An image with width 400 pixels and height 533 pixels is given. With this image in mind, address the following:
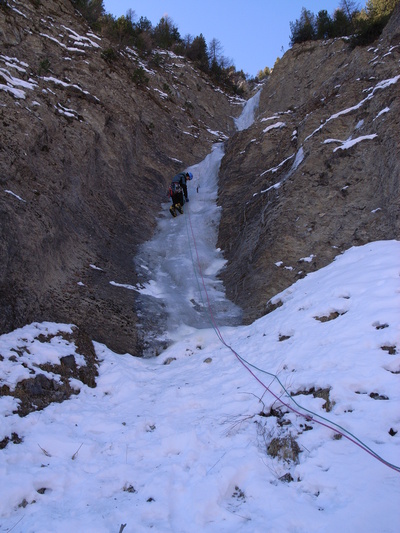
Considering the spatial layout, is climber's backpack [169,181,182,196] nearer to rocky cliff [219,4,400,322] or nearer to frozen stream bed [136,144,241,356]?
frozen stream bed [136,144,241,356]

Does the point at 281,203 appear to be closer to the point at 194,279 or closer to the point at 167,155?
the point at 194,279

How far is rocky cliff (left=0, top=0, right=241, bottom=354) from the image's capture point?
316 inches

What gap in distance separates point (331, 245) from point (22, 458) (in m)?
7.72

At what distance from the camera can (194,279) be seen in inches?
455

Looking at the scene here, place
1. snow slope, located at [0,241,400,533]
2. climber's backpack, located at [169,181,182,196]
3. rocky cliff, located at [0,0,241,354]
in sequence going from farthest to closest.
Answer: climber's backpack, located at [169,181,182,196] → rocky cliff, located at [0,0,241,354] → snow slope, located at [0,241,400,533]

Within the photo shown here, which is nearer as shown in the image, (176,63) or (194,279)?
(194,279)

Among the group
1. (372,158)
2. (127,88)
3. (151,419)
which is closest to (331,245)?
(372,158)

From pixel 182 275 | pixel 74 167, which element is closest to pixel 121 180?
pixel 74 167

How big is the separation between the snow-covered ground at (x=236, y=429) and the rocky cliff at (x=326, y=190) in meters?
1.31

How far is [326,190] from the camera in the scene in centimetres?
991

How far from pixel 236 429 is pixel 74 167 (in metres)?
10.6

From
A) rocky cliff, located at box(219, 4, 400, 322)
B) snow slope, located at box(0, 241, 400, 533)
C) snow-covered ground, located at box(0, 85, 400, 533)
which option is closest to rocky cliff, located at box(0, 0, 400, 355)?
rocky cliff, located at box(219, 4, 400, 322)

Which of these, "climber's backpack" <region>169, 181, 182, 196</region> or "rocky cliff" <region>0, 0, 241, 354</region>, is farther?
"climber's backpack" <region>169, 181, 182, 196</region>

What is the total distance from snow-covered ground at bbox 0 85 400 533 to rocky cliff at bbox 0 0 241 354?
1340 mm
